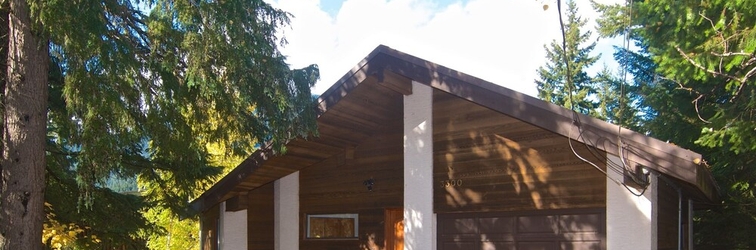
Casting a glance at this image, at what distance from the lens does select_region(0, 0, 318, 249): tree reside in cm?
659

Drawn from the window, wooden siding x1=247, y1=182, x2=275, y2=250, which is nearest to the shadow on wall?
the window

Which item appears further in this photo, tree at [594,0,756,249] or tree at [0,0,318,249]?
tree at [594,0,756,249]

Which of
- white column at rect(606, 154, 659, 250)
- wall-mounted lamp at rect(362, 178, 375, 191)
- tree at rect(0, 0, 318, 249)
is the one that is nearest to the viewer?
tree at rect(0, 0, 318, 249)

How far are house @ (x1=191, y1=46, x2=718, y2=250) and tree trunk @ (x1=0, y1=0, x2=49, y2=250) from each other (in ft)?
12.1

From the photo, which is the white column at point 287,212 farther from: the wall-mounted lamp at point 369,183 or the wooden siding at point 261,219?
the wall-mounted lamp at point 369,183

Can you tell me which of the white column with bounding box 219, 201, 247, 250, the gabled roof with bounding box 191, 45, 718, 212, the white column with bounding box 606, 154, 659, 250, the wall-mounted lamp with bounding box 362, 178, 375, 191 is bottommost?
the white column with bounding box 219, 201, 247, 250

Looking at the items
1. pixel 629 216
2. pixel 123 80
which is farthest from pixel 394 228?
pixel 123 80

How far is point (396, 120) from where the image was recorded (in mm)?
10125

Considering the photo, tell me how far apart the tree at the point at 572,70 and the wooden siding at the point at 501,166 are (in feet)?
72.0

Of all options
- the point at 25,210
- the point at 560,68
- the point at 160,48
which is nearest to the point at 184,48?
the point at 160,48

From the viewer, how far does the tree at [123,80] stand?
6590 millimetres

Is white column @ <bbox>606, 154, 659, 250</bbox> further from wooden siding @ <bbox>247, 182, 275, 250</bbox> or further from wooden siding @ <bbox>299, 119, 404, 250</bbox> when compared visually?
wooden siding @ <bbox>247, 182, 275, 250</bbox>

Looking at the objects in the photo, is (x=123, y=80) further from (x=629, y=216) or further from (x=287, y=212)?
(x=629, y=216)

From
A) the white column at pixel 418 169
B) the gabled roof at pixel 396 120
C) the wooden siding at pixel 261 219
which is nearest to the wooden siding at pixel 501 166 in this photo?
the white column at pixel 418 169
